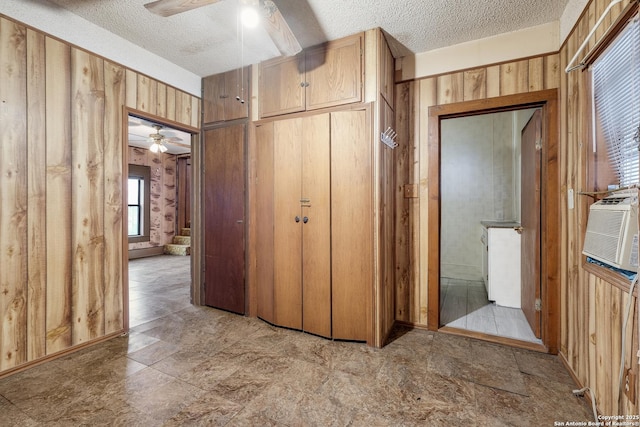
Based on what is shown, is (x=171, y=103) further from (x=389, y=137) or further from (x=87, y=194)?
(x=389, y=137)

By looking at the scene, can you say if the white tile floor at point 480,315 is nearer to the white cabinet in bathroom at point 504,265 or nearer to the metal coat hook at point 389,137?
the white cabinet in bathroom at point 504,265

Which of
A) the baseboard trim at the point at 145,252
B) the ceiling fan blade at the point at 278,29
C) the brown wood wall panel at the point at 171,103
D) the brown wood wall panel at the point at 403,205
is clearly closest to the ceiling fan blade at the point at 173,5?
the ceiling fan blade at the point at 278,29

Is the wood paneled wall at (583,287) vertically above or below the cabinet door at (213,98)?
below

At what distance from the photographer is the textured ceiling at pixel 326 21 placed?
2.09 meters

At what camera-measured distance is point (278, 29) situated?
5.94 ft

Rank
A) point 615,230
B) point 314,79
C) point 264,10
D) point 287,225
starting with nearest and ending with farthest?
point 615,230 → point 264,10 → point 314,79 → point 287,225

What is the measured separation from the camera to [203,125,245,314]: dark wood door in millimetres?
3053

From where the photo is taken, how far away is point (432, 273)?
8.70ft

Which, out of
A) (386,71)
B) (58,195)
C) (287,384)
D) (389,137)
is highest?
(386,71)

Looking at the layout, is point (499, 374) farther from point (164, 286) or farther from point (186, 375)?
point (164, 286)

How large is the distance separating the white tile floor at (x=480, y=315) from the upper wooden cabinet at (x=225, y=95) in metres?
3.02

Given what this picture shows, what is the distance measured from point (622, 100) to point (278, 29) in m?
1.90

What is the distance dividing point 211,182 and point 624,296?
11.0 feet

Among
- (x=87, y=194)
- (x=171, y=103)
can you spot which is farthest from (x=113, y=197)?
(x=171, y=103)
